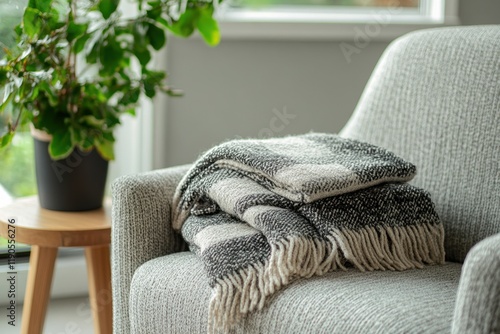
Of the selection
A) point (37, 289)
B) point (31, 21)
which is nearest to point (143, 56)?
point (31, 21)

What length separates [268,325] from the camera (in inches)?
48.9

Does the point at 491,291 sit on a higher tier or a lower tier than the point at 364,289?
higher

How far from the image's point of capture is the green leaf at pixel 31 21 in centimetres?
161

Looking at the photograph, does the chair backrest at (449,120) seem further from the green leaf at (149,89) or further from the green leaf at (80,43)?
the green leaf at (80,43)

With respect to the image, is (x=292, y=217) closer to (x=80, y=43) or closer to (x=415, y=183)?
(x=415, y=183)

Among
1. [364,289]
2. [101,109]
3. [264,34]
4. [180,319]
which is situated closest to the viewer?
[364,289]

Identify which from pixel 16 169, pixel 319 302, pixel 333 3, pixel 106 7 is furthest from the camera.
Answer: pixel 333 3

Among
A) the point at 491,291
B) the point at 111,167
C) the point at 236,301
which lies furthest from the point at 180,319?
the point at 111,167

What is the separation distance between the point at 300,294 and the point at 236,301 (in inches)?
3.9

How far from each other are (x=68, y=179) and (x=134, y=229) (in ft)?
1.05

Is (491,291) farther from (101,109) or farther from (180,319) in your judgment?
(101,109)

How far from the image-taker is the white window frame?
7.98 ft

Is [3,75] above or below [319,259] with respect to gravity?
above

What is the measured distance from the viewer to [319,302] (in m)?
1.20
